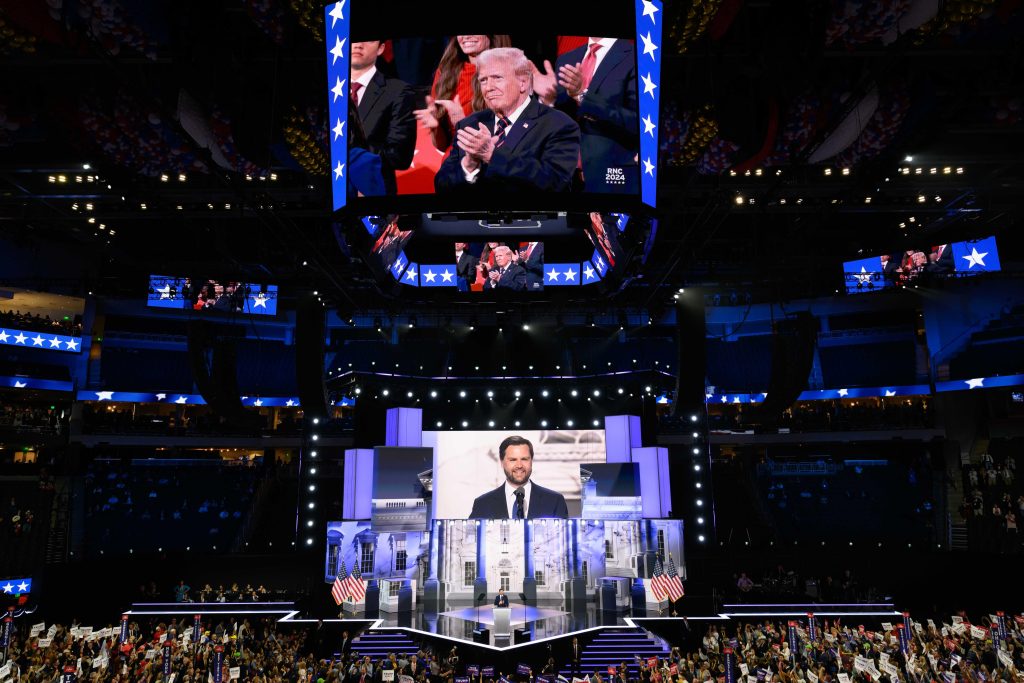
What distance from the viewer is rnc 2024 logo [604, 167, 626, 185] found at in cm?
717

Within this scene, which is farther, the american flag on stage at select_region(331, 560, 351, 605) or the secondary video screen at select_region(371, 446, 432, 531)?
the secondary video screen at select_region(371, 446, 432, 531)

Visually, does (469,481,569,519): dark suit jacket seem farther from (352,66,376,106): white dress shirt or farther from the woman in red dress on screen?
(352,66,376,106): white dress shirt

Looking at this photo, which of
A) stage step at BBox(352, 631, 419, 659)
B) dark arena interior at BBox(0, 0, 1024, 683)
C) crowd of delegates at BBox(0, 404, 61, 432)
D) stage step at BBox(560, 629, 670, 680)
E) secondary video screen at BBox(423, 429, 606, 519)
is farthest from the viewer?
crowd of delegates at BBox(0, 404, 61, 432)

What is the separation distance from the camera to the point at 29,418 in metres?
28.6

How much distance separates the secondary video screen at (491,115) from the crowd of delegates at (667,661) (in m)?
9.15

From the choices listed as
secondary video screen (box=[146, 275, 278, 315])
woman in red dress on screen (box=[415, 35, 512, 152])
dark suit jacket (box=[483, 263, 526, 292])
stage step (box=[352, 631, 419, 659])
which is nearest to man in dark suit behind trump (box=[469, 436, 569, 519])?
stage step (box=[352, 631, 419, 659])

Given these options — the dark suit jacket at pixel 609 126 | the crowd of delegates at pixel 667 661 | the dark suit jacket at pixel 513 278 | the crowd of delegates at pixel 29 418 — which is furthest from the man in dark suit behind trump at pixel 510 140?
the crowd of delegates at pixel 29 418

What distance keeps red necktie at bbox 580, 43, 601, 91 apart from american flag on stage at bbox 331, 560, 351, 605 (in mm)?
19944

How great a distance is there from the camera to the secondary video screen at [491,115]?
23.1 feet

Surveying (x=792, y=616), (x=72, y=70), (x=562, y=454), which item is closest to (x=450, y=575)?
(x=562, y=454)

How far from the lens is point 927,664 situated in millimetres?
12359

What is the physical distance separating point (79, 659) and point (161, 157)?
10154mm

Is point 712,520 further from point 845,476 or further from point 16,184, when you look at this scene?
point 16,184

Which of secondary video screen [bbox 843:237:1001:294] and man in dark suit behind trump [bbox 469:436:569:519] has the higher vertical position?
secondary video screen [bbox 843:237:1001:294]
